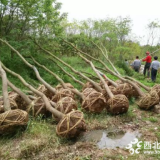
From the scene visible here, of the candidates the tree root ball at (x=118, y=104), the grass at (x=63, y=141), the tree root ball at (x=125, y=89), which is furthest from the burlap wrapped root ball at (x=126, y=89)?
the tree root ball at (x=118, y=104)

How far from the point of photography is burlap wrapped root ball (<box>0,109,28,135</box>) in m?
3.47

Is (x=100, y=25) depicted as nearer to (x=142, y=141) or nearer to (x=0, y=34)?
(x=0, y=34)

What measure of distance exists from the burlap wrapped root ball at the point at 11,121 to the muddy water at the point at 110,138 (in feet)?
3.75

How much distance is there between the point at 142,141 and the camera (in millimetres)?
3551

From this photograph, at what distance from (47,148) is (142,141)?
1683 mm

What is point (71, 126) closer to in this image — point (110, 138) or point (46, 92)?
point (110, 138)

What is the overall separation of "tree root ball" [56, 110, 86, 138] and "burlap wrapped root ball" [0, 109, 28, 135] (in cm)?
72

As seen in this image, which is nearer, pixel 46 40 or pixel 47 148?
pixel 47 148

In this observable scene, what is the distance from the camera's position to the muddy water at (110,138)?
350 centimetres

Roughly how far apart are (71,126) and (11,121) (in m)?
1.07

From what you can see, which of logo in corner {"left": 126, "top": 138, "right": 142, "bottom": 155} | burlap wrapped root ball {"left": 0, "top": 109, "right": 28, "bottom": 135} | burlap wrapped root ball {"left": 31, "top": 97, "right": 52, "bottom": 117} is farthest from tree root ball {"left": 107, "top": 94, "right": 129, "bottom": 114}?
burlap wrapped root ball {"left": 0, "top": 109, "right": 28, "bottom": 135}

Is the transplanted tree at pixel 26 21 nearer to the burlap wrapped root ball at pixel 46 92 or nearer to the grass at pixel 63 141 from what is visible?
the burlap wrapped root ball at pixel 46 92

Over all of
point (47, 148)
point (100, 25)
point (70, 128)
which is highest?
point (100, 25)

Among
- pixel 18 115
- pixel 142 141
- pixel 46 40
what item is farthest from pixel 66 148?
pixel 46 40
